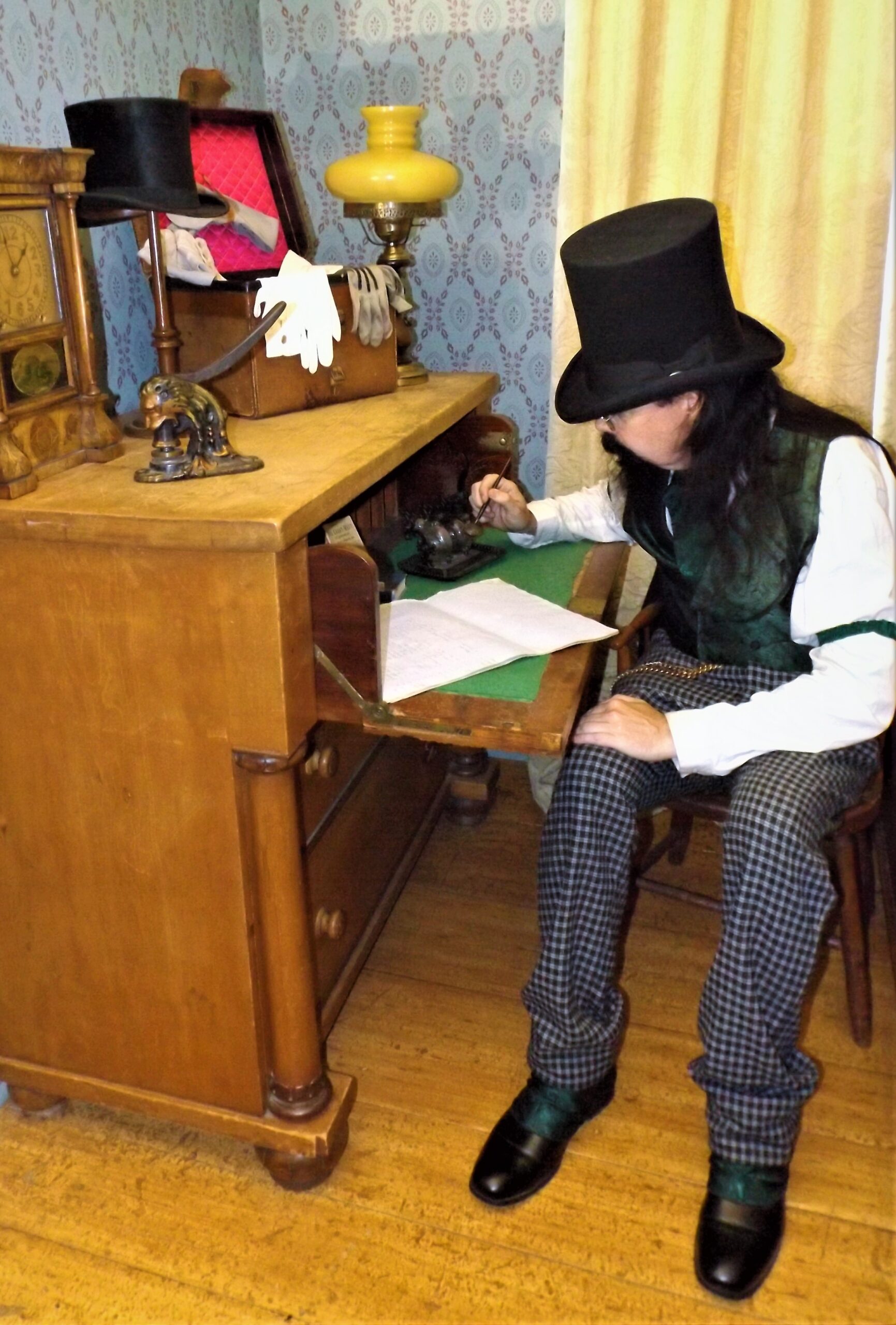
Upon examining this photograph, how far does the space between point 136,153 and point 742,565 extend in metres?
0.91

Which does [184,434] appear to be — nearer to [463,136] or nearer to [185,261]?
[185,261]

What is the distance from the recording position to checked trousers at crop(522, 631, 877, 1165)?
125 centimetres

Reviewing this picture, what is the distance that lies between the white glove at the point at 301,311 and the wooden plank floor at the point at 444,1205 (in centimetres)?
104

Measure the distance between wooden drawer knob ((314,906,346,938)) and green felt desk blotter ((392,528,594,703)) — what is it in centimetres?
39

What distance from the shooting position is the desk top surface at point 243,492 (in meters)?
1.06

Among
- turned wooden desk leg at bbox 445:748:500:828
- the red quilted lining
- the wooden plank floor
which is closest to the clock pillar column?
the red quilted lining

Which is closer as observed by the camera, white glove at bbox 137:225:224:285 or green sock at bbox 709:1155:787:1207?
green sock at bbox 709:1155:787:1207

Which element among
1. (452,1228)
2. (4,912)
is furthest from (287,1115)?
(4,912)

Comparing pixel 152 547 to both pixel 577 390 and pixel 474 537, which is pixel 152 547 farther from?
pixel 474 537

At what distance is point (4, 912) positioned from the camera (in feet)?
4.49

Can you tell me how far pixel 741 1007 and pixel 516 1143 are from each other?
0.38 metres

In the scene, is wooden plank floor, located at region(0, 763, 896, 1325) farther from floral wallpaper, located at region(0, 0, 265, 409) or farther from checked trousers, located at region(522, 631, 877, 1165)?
floral wallpaper, located at region(0, 0, 265, 409)

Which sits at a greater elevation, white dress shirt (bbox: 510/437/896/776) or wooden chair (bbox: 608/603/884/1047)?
white dress shirt (bbox: 510/437/896/776)

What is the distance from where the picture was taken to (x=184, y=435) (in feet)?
4.08
